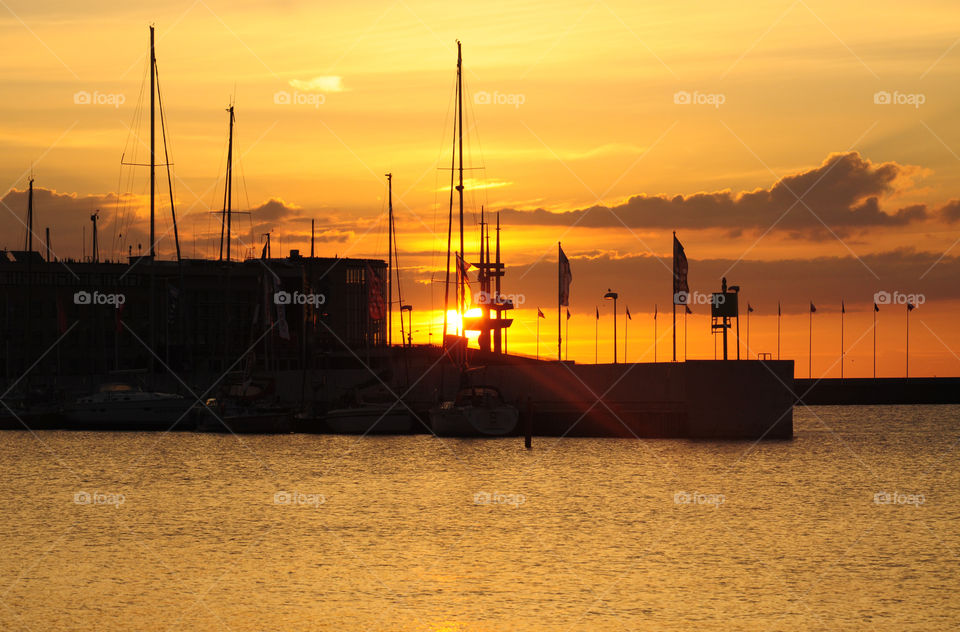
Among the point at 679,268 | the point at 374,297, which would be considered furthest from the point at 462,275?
the point at 679,268

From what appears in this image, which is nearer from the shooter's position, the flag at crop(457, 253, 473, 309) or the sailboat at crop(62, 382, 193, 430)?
the flag at crop(457, 253, 473, 309)

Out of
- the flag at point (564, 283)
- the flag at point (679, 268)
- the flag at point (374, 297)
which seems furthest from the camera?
the flag at point (564, 283)

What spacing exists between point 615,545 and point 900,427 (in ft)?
419

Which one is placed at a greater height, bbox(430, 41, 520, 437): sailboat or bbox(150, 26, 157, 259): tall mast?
bbox(150, 26, 157, 259): tall mast

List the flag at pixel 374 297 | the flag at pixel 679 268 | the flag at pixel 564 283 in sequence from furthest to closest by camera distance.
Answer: the flag at pixel 564 283 < the flag at pixel 374 297 < the flag at pixel 679 268

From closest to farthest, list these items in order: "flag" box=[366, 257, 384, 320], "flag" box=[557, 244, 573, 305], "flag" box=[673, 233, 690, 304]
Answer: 1. "flag" box=[673, 233, 690, 304]
2. "flag" box=[366, 257, 384, 320]
3. "flag" box=[557, 244, 573, 305]

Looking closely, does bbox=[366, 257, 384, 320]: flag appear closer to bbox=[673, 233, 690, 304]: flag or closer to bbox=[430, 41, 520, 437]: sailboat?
bbox=[430, 41, 520, 437]: sailboat

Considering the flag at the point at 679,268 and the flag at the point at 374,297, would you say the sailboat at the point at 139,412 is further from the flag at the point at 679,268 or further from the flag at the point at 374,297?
the flag at the point at 679,268

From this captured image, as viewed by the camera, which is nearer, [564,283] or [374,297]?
[374,297]

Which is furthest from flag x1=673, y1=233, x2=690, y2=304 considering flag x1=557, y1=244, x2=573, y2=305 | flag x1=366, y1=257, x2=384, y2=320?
flag x1=366, y1=257, x2=384, y2=320

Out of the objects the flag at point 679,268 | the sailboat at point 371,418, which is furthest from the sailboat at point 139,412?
the flag at point 679,268

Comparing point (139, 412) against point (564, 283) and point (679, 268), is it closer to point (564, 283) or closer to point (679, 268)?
point (564, 283)

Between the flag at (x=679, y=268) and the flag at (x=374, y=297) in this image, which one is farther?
the flag at (x=374, y=297)

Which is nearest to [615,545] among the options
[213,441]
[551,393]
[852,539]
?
[852,539]
